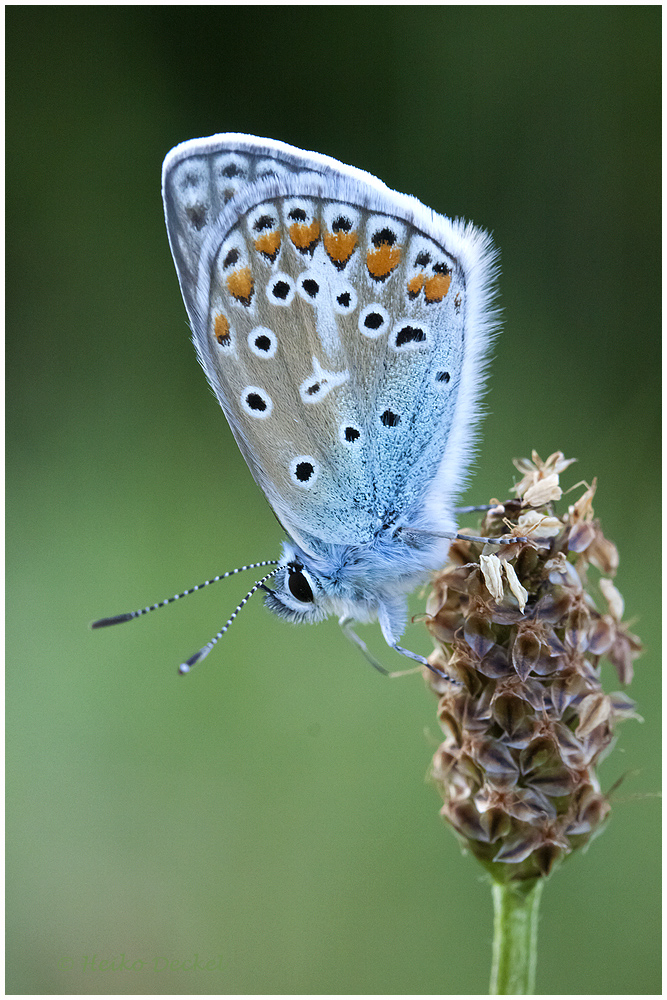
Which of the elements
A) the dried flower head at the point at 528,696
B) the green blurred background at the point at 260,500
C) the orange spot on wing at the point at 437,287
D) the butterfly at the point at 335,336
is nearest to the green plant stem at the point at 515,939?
the dried flower head at the point at 528,696

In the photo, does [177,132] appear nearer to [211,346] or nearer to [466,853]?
[211,346]

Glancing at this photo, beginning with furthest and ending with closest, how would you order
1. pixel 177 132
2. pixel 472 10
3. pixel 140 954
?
pixel 177 132 → pixel 472 10 → pixel 140 954

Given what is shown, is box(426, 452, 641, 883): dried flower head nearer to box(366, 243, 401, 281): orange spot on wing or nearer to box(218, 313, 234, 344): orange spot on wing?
box(366, 243, 401, 281): orange spot on wing

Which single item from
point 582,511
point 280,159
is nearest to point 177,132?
point 280,159

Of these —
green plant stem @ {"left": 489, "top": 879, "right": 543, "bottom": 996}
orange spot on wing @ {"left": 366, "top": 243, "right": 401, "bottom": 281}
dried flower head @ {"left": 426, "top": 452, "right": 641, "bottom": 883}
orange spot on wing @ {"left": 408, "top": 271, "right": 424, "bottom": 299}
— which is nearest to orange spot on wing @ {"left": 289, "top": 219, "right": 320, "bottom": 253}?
orange spot on wing @ {"left": 366, "top": 243, "right": 401, "bottom": 281}

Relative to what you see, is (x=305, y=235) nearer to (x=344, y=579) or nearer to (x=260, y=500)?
(x=344, y=579)

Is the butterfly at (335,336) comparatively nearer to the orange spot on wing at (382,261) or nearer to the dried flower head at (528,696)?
the orange spot on wing at (382,261)

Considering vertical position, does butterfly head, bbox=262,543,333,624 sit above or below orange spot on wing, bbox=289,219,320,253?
below
